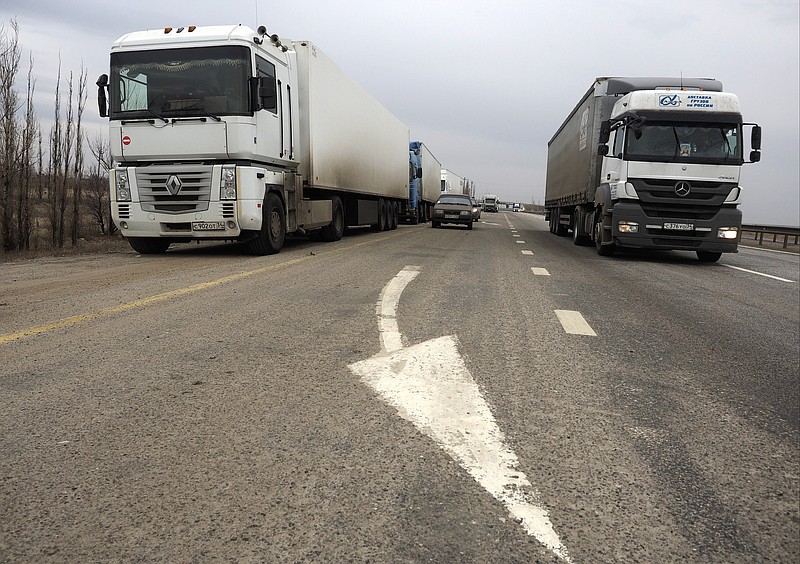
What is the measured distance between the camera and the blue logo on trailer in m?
11.7

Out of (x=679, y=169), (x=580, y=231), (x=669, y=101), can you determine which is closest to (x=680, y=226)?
(x=679, y=169)

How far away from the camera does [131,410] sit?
2.94m

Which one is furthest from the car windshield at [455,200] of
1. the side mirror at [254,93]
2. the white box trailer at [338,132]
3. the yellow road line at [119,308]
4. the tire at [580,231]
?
the yellow road line at [119,308]

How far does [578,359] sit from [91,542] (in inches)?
123

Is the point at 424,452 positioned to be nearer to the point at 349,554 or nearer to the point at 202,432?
the point at 349,554

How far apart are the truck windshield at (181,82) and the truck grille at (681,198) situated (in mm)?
7513

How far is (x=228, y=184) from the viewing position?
1028cm

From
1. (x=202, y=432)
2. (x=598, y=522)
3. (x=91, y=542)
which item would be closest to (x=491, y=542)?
(x=598, y=522)

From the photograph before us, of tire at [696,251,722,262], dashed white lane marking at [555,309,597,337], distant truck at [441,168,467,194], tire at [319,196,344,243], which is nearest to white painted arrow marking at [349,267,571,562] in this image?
dashed white lane marking at [555,309,597,337]

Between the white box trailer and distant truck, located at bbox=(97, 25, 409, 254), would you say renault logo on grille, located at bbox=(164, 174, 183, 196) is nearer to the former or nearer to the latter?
distant truck, located at bbox=(97, 25, 409, 254)

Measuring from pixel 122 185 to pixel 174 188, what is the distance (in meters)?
1.00

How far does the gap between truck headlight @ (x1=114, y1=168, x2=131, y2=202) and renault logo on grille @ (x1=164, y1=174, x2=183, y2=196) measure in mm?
738

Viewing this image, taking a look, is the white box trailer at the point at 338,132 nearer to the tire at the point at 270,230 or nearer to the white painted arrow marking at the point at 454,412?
the tire at the point at 270,230

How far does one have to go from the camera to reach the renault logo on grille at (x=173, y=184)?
1038 cm
